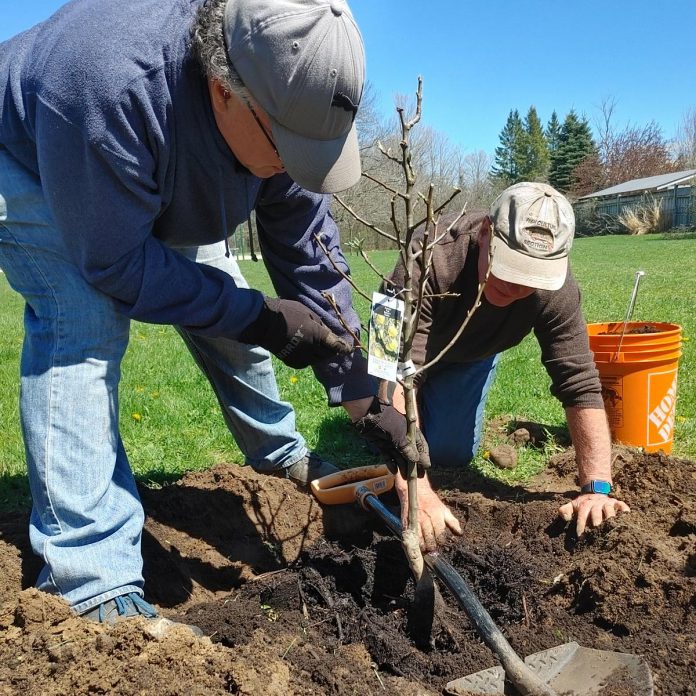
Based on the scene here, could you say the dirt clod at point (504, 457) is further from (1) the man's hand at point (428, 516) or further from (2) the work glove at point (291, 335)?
(2) the work glove at point (291, 335)

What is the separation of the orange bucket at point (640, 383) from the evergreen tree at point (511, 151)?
6555 cm

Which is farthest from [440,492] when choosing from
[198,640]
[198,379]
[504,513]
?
[198,379]

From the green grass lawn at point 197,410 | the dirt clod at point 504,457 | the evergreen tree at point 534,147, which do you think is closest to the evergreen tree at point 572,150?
the evergreen tree at point 534,147

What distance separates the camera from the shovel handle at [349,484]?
2949mm

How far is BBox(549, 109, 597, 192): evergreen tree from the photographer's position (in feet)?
188

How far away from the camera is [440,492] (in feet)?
10.2

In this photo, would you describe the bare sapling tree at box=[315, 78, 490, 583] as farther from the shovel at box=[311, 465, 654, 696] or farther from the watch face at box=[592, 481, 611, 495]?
the watch face at box=[592, 481, 611, 495]

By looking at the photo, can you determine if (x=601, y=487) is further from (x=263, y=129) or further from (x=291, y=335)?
Answer: (x=263, y=129)

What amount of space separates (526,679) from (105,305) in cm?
162

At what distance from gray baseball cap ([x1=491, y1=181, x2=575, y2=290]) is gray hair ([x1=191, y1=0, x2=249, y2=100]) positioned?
116cm

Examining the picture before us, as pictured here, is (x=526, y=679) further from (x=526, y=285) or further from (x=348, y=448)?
(x=348, y=448)

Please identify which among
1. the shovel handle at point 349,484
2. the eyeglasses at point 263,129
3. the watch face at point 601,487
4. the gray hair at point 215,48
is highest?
the gray hair at point 215,48

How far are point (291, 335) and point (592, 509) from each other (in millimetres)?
1329

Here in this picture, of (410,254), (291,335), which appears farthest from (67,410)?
(410,254)
